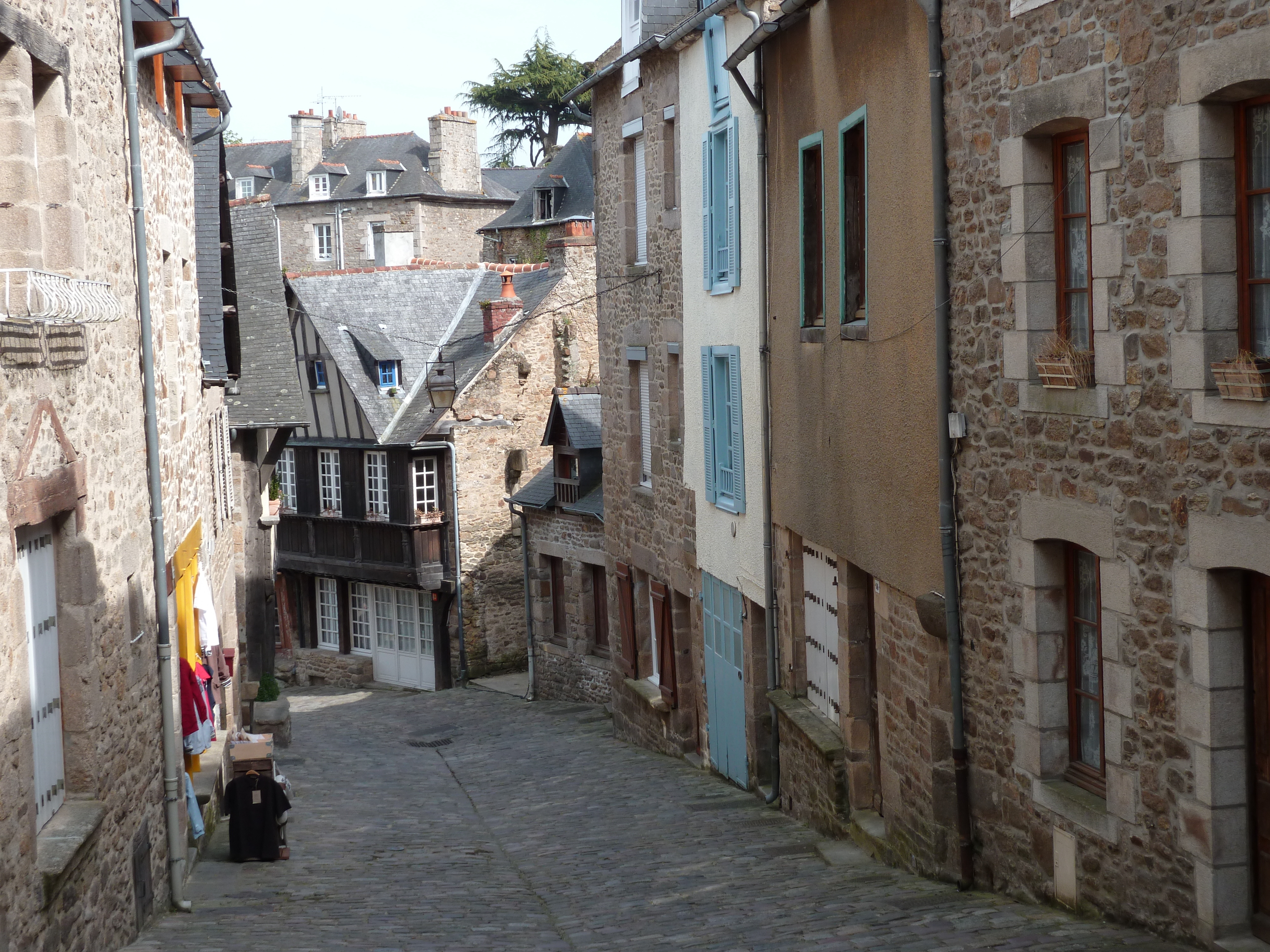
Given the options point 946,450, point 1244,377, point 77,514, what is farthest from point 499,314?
point 1244,377

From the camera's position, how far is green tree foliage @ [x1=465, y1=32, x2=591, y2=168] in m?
50.3

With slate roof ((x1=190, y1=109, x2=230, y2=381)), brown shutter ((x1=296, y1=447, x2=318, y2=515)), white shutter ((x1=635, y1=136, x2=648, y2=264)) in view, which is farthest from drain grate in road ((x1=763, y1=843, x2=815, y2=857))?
brown shutter ((x1=296, y1=447, x2=318, y2=515))

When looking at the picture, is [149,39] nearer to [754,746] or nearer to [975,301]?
[975,301]

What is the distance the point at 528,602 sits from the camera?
23266mm

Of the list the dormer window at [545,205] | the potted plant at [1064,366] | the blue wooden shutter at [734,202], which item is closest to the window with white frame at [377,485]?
Answer: the blue wooden shutter at [734,202]

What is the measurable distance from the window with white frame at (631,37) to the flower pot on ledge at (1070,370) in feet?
30.1

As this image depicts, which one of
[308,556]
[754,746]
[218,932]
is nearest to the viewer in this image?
[218,932]

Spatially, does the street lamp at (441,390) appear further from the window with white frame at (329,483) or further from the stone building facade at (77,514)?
the stone building facade at (77,514)

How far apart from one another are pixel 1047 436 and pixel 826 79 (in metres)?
3.90

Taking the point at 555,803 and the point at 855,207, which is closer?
the point at 855,207

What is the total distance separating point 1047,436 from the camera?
6934 millimetres

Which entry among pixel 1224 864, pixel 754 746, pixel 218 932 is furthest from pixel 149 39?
pixel 1224 864

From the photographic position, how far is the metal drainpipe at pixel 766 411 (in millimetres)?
11617

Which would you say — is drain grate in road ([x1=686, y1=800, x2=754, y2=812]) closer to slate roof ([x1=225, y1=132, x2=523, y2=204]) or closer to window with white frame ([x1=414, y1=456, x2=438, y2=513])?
window with white frame ([x1=414, y1=456, x2=438, y2=513])
